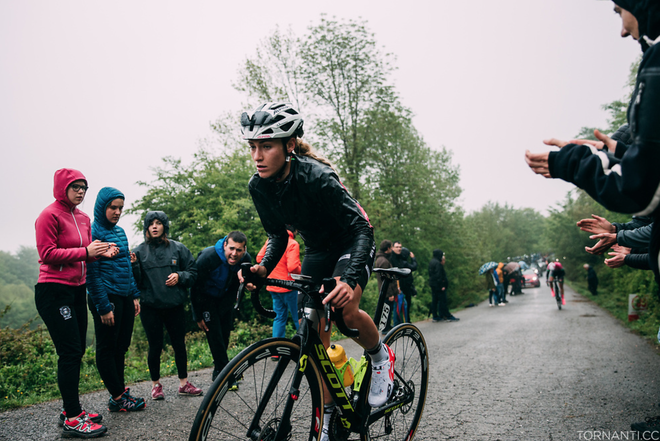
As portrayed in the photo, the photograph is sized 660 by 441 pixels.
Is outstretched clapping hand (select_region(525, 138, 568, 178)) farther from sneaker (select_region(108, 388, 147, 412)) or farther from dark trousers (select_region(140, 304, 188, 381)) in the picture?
sneaker (select_region(108, 388, 147, 412))

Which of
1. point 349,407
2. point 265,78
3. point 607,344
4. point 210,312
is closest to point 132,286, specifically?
point 210,312

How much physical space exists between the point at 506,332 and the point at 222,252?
8086 mm

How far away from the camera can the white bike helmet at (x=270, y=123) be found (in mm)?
2594

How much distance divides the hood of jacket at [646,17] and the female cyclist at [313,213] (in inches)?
63.2

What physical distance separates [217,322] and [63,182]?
2.45 metres

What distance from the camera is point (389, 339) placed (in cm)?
323

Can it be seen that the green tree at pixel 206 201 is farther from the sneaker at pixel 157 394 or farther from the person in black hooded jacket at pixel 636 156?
the person in black hooded jacket at pixel 636 156

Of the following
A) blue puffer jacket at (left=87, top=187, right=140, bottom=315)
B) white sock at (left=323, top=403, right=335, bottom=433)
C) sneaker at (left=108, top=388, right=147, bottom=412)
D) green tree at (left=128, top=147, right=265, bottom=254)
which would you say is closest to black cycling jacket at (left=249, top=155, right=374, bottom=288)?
white sock at (left=323, top=403, right=335, bottom=433)

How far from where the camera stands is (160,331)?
5027 millimetres

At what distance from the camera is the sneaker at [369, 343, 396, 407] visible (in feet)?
9.61

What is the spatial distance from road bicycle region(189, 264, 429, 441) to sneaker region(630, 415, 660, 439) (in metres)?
2.03

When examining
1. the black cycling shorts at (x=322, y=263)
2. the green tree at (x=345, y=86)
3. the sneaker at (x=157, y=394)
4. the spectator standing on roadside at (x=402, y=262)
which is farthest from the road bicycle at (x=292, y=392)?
the green tree at (x=345, y=86)

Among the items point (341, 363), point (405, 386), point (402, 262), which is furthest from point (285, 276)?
point (402, 262)

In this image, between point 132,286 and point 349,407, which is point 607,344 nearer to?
point 349,407
